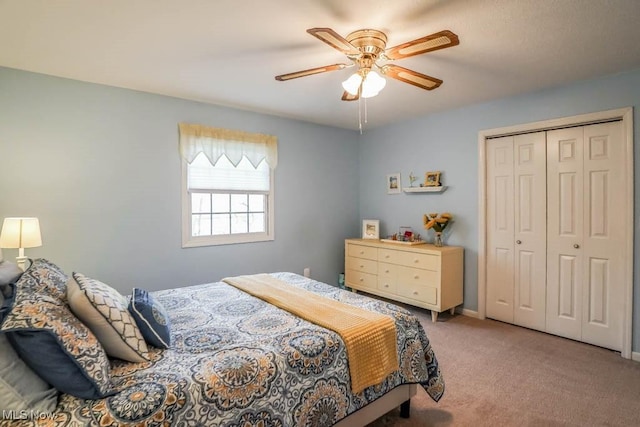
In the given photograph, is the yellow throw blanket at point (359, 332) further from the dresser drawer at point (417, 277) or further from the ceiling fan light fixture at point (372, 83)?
the dresser drawer at point (417, 277)

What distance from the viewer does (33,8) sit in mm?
1817

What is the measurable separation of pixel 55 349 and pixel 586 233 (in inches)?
150

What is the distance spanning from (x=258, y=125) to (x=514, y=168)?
2.88 meters

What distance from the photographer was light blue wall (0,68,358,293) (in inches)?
104

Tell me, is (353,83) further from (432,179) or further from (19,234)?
(19,234)

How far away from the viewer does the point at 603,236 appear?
2.85 metres

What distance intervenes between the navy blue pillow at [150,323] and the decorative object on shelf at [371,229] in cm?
326

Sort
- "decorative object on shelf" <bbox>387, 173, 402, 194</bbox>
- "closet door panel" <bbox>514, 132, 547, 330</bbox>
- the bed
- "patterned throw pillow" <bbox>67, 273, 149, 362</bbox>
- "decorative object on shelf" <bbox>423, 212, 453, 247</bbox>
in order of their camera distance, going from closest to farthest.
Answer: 1. the bed
2. "patterned throw pillow" <bbox>67, 273, 149, 362</bbox>
3. "closet door panel" <bbox>514, 132, 547, 330</bbox>
4. "decorative object on shelf" <bbox>423, 212, 453, 247</bbox>
5. "decorative object on shelf" <bbox>387, 173, 402, 194</bbox>

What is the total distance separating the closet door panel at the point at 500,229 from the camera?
3.44 m

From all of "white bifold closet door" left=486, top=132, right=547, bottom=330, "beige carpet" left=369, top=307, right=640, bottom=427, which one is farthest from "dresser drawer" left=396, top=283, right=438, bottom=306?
"white bifold closet door" left=486, top=132, right=547, bottom=330

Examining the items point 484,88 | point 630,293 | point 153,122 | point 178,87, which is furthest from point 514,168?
point 153,122

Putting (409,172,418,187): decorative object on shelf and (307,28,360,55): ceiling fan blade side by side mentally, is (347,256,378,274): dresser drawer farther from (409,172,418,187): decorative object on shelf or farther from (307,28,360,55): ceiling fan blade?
(307,28,360,55): ceiling fan blade


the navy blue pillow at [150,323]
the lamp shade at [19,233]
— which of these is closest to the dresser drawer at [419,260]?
the navy blue pillow at [150,323]

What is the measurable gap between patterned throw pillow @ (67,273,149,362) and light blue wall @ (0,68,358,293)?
1757 mm
